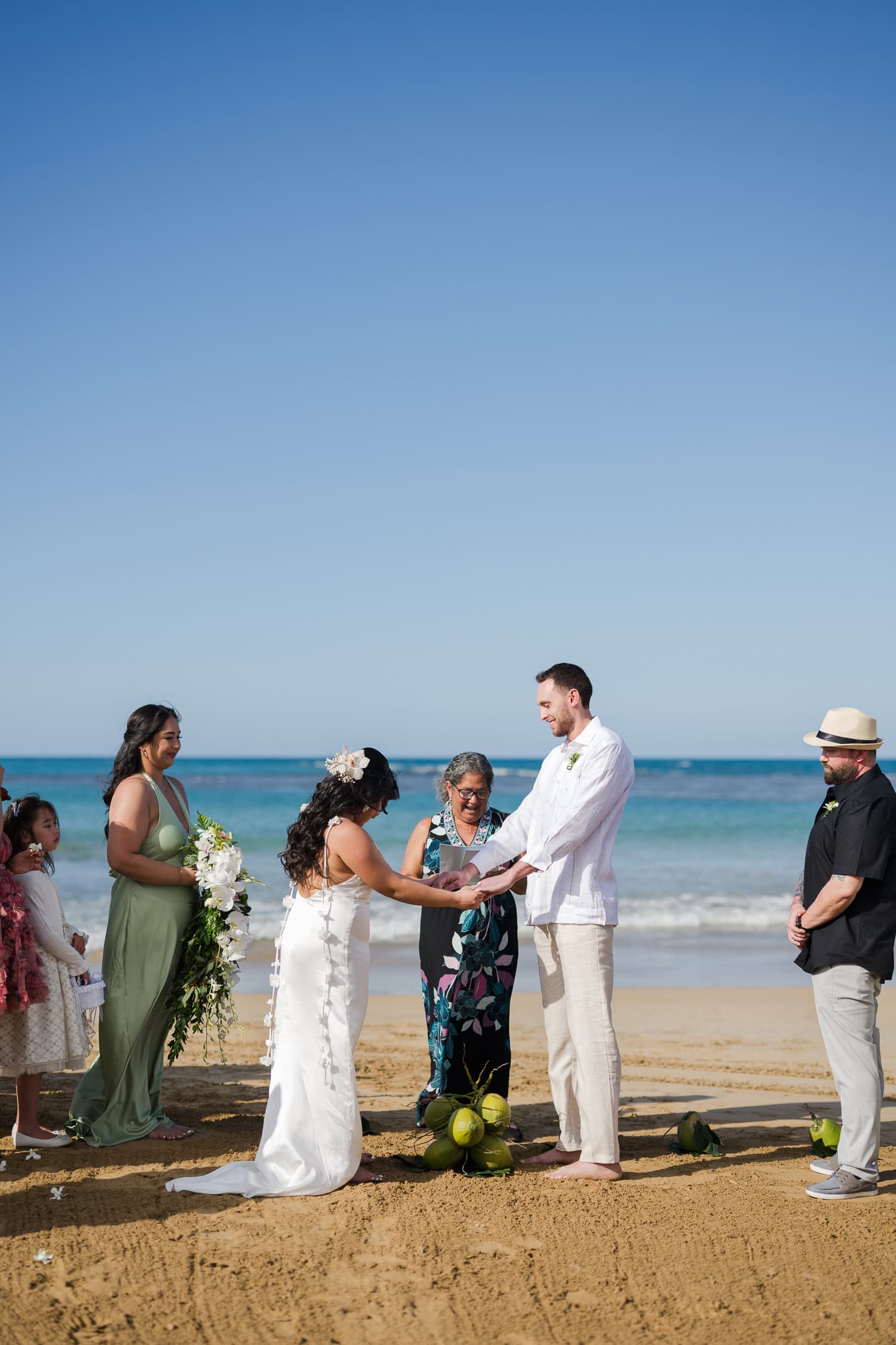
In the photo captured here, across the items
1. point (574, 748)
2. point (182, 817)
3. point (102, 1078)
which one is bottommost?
point (102, 1078)

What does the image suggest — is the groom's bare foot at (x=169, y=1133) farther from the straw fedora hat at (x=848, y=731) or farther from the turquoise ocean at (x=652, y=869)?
the straw fedora hat at (x=848, y=731)

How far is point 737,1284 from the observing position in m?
3.97

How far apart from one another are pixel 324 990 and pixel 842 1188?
2.43 meters

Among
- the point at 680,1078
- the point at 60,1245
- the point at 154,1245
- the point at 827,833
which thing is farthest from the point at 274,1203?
the point at 680,1078

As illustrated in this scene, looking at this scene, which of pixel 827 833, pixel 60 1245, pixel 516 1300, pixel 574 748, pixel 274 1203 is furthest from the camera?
pixel 574 748

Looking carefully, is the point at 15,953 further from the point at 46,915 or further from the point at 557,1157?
the point at 557,1157

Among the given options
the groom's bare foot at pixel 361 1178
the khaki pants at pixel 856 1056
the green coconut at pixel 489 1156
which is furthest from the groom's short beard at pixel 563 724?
the groom's bare foot at pixel 361 1178

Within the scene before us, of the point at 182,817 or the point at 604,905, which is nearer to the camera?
the point at 604,905

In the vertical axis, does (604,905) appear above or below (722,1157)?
above

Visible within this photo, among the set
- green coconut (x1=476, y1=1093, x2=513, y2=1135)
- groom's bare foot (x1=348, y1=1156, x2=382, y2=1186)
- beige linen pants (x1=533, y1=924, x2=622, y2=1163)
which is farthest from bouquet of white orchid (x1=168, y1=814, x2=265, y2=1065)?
beige linen pants (x1=533, y1=924, x2=622, y2=1163)

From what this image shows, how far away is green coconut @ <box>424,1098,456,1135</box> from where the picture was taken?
208 inches

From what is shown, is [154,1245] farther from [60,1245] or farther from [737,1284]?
[737,1284]

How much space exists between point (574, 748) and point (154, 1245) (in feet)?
9.05

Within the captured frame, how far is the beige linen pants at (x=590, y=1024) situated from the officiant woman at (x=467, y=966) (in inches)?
21.1
